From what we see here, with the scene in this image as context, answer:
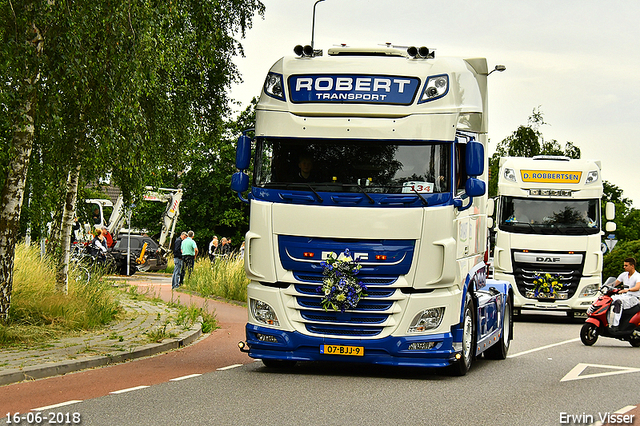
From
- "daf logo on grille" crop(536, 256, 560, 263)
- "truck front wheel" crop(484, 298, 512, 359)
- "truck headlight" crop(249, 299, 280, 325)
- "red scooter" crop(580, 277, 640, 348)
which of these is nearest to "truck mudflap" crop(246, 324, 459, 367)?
"truck headlight" crop(249, 299, 280, 325)

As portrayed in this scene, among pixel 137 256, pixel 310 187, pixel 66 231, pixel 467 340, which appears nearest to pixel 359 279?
pixel 310 187

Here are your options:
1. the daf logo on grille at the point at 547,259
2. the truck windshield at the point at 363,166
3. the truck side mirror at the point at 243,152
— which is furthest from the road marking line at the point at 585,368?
the daf logo on grille at the point at 547,259

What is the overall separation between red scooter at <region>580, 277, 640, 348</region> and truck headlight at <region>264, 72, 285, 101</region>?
27.4 ft

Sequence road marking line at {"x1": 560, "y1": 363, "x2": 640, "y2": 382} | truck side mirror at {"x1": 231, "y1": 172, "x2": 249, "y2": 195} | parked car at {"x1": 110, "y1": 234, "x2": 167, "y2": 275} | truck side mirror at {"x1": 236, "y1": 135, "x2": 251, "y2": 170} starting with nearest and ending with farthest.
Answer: truck side mirror at {"x1": 231, "y1": 172, "x2": 249, "y2": 195}, truck side mirror at {"x1": 236, "y1": 135, "x2": 251, "y2": 170}, road marking line at {"x1": 560, "y1": 363, "x2": 640, "y2": 382}, parked car at {"x1": 110, "y1": 234, "x2": 167, "y2": 275}

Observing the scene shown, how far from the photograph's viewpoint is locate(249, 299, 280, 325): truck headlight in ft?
36.2

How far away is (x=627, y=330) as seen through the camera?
16484 mm

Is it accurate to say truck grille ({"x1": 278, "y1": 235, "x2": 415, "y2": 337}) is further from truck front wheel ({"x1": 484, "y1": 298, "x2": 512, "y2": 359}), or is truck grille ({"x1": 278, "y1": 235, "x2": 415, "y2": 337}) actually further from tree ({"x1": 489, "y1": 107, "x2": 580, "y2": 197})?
tree ({"x1": 489, "y1": 107, "x2": 580, "y2": 197})

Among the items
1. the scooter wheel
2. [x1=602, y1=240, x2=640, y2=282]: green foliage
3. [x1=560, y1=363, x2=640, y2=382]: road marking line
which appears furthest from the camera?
[x1=602, y1=240, x2=640, y2=282]: green foliage

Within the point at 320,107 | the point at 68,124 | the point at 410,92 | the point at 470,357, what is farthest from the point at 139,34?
the point at 470,357

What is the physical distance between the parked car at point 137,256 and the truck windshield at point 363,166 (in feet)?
96.8

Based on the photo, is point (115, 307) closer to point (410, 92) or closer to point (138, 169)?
point (138, 169)

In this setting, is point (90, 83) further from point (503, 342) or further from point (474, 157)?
point (503, 342)

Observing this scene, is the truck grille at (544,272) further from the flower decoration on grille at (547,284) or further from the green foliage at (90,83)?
the green foliage at (90,83)

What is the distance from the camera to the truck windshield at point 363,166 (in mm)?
10781
